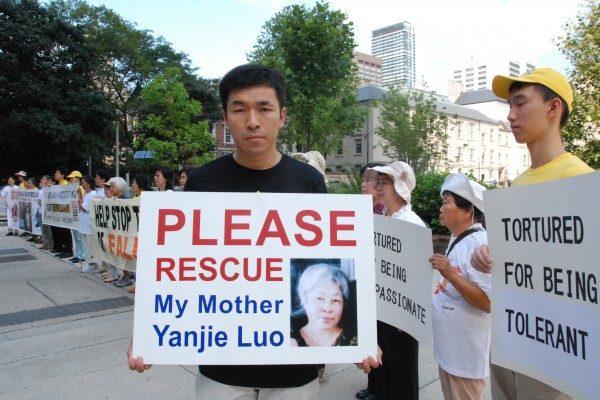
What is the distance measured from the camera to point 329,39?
40.9 ft

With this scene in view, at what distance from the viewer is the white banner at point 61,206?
941 cm

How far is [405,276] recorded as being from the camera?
2461 mm

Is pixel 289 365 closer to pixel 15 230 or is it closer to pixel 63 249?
pixel 63 249

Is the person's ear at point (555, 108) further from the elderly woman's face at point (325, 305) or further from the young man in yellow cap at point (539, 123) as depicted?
the elderly woman's face at point (325, 305)

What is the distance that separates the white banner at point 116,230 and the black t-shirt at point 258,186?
4.72m

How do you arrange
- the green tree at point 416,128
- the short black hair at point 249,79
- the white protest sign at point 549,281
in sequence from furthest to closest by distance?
the green tree at point 416,128, the short black hair at point 249,79, the white protest sign at point 549,281

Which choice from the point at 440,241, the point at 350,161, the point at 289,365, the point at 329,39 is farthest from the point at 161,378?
the point at 350,161

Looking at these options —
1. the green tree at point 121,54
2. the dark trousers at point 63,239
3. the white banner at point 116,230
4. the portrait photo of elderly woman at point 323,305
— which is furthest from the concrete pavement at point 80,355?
the green tree at point 121,54

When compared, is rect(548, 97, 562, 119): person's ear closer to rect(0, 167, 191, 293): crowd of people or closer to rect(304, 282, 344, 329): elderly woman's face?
rect(304, 282, 344, 329): elderly woman's face

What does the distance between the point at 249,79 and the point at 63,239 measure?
404 inches

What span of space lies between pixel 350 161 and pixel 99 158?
113 ft

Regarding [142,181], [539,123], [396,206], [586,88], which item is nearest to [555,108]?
[539,123]

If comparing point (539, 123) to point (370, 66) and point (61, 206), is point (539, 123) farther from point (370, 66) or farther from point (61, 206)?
point (370, 66)

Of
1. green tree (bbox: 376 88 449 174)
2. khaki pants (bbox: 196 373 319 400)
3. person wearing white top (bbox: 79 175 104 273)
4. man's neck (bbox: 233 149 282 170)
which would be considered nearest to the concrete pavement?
person wearing white top (bbox: 79 175 104 273)
